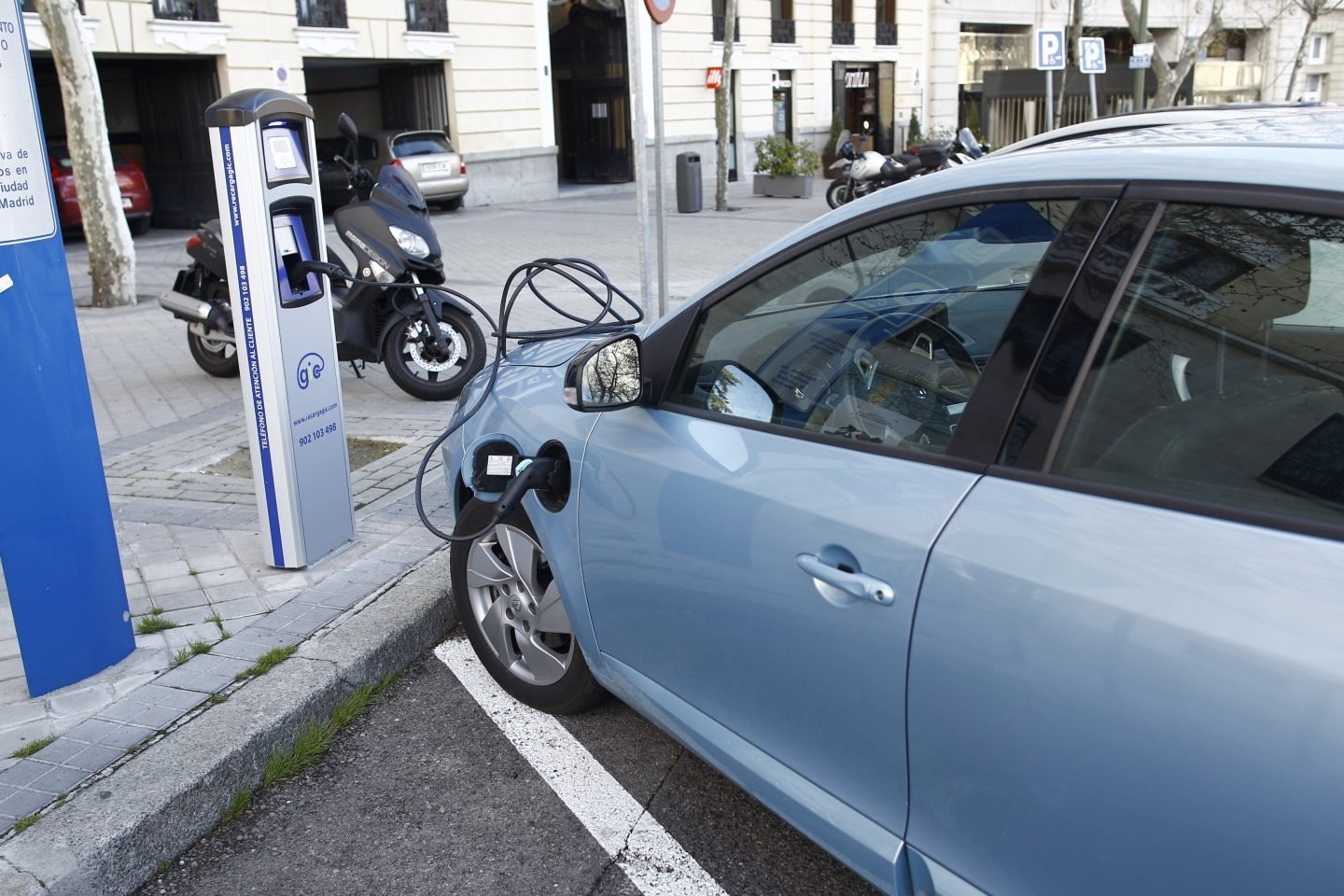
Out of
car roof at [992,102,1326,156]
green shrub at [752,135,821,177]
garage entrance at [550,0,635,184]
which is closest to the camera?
Result: car roof at [992,102,1326,156]

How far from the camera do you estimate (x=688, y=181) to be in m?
18.3

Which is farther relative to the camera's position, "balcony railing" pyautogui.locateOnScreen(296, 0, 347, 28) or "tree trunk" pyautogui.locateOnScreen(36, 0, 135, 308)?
"balcony railing" pyautogui.locateOnScreen(296, 0, 347, 28)

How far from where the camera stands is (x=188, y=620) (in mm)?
3783

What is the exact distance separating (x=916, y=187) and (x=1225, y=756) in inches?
45.1

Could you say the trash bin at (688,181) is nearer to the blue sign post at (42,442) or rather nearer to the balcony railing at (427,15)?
the balcony railing at (427,15)

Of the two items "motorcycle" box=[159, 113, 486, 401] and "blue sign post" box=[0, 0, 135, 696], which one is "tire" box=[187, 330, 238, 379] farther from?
"blue sign post" box=[0, 0, 135, 696]

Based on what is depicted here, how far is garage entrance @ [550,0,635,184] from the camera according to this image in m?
28.2

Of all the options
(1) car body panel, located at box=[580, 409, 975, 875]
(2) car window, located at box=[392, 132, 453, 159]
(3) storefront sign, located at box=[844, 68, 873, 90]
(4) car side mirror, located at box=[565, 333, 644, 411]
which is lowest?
(1) car body panel, located at box=[580, 409, 975, 875]

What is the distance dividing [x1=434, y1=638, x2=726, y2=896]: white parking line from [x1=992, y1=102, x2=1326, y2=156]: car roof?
175cm

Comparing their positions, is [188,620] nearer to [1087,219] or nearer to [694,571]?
[694,571]

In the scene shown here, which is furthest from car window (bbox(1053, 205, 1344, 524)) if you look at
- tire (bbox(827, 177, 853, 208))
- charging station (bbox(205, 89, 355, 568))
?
tire (bbox(827, 177, 853, 208))

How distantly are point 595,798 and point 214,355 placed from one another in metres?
5.53

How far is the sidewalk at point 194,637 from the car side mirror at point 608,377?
1301 mm

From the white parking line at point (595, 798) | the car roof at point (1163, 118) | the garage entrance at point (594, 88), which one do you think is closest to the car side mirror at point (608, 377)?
the car roof at point (1163, 118)
